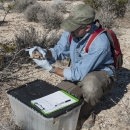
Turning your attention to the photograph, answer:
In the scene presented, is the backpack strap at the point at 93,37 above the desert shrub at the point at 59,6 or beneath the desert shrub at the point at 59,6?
above

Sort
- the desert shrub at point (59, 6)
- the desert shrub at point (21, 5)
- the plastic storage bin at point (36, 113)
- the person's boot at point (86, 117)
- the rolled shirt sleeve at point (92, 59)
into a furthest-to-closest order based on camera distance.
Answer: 1. the desert shrub at point (59, 6)
2. the desert shrub at point (21, 5)
3. the person's boot at point (86, 117)
4. the rolled shirt sleeve at point (92, 59)
5. the plastic storage bin at point (36, 113)

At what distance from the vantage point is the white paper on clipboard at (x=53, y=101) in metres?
2.44

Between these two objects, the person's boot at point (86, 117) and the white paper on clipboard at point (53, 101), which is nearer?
the white paper on clipboard at point (53, 101)

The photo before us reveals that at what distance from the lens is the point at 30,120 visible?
103 inches

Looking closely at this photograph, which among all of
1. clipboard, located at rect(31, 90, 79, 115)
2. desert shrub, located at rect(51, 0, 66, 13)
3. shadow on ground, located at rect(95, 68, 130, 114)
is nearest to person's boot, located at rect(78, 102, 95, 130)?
shadow on ground, located at rect(95, 68, 130, 114)

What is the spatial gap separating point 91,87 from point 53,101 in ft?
1.85

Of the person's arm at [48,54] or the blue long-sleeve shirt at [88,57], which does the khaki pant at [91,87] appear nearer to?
the blue long-sleeve shirt at [88,57]

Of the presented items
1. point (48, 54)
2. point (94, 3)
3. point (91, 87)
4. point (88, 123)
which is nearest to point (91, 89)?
point (91, 87)

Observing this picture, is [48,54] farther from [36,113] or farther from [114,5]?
[114,5]

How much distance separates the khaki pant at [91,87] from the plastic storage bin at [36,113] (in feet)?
1.02

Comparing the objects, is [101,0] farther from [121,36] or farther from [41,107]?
[41,107]

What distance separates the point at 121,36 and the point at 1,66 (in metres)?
3.47

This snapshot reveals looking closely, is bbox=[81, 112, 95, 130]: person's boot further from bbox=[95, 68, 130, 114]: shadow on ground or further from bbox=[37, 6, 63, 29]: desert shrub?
bbox=[37, 6, 63, 29]: desert shrub

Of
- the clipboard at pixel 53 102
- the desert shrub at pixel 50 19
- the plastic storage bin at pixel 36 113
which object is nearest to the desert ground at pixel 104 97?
the plastic storage bin at pixel 36 113
